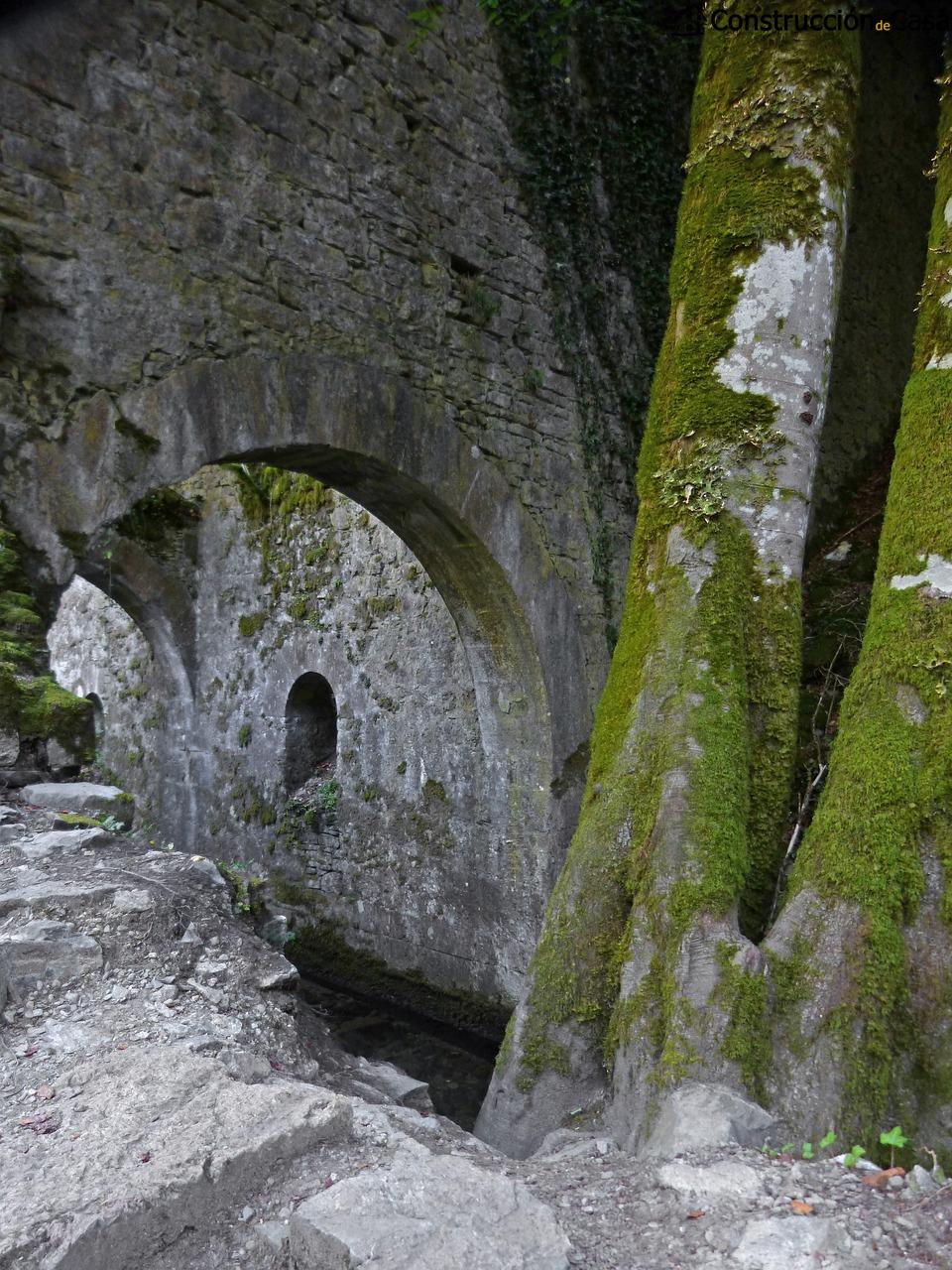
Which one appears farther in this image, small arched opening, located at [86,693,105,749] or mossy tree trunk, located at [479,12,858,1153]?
small arched opening, located at [86,693,105,749]

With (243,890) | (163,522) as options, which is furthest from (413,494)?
(163,522)

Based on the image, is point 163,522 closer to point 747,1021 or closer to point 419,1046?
point 419,1046

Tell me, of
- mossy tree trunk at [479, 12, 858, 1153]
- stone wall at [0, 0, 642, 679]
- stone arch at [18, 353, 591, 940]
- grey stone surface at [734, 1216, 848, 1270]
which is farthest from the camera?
stone arch at [18, 353, 591, 940]

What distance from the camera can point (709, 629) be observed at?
10.7 ft

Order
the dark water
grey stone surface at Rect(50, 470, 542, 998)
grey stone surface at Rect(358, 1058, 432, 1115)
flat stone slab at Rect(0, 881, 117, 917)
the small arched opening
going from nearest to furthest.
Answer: flat stone slab at Rect(0, 881, 117, 917) → grey stone surface at Rect(358, 1058, 432, 1115) → the dark water → grey stone surface at Rect(50, 470, 542, 998) → the small arched opening

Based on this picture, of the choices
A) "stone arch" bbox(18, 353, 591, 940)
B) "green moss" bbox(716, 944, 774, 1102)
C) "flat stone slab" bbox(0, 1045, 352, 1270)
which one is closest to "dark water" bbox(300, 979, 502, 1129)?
"stone arch" bbox(18, 353, 591, 940)

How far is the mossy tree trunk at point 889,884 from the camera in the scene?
246 cm

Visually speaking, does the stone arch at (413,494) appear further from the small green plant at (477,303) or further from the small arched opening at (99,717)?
the small arched opening at (99,717)

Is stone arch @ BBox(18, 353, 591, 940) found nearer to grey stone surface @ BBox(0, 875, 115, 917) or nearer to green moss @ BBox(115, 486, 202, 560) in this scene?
grey stone surface @ BBox(0, 875, 115, 917)

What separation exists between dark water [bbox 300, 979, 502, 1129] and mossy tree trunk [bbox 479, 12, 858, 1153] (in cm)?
266

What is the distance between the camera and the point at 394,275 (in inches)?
199

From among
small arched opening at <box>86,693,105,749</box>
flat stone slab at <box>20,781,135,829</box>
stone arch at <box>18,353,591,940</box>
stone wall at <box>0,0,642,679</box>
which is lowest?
small arched opening at <box>86,693,105,749</box>

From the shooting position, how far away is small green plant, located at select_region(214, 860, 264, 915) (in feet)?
11.0

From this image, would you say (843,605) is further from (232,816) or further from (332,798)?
(232,816)
